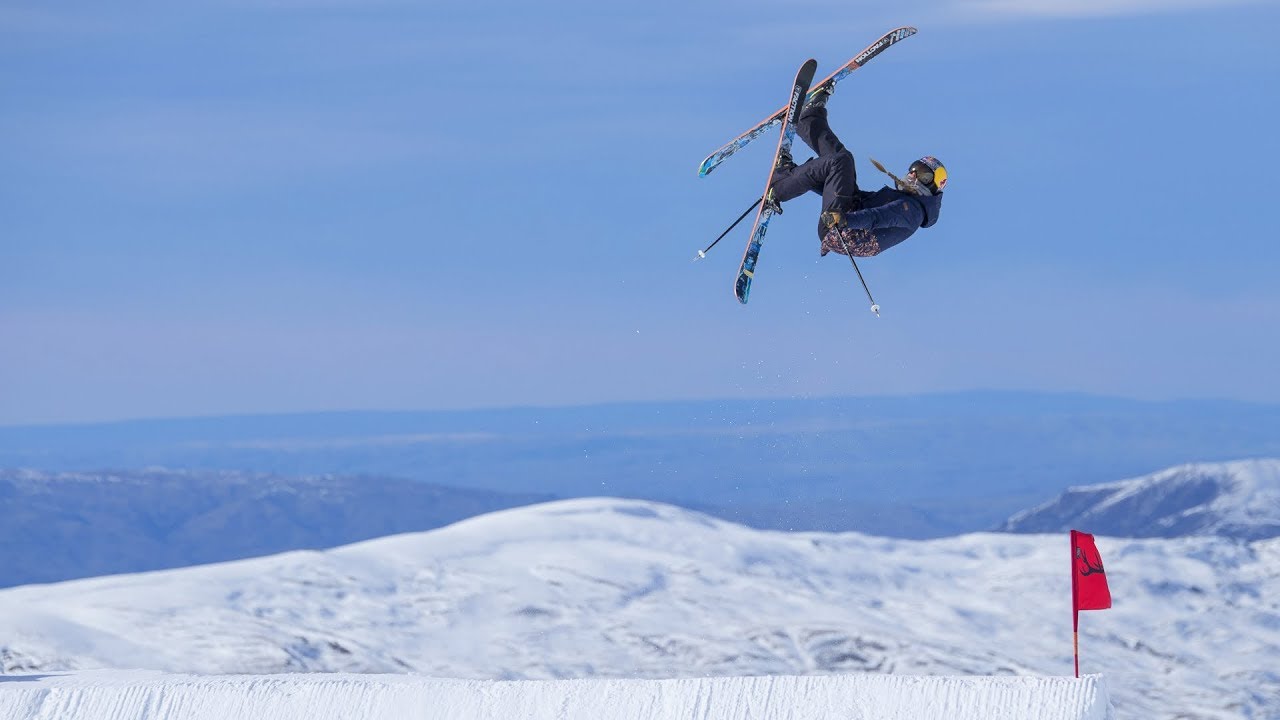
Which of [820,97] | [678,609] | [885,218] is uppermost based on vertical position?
[820,97]

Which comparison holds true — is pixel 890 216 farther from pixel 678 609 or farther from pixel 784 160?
pixel 678 609

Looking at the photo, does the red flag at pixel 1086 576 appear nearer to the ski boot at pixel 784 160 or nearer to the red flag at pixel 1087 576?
the red flag at pixel 1087 576

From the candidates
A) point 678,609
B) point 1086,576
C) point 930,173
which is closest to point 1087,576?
point 1086,576

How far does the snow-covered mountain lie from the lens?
10688cm

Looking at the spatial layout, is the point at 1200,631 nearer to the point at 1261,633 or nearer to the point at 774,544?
the point at 1261,633

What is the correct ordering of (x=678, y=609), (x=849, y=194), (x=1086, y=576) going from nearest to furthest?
(x=849, y=194)
(x=1086, y=576)
(x=678, y=609)

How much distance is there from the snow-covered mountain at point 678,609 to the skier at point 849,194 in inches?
3086

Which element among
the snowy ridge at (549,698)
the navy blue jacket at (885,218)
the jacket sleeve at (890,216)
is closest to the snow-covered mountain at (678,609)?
the snowy ridge at (549,698)

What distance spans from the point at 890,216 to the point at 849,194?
67 cm

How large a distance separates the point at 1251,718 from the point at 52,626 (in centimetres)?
8197

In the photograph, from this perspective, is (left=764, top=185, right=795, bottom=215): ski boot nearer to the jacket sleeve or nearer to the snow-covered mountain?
the jacket sleeve

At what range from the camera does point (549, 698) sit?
2947cm

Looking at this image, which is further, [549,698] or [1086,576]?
[549,698]

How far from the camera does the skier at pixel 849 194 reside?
2205cm
